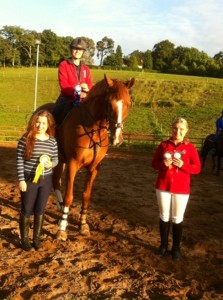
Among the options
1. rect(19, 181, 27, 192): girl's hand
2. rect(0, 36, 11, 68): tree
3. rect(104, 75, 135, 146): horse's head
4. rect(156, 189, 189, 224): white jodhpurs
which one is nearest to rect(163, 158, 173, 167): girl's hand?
rect(156, 189, 189, 224): white jodhpurs

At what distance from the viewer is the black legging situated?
4445 millimetres

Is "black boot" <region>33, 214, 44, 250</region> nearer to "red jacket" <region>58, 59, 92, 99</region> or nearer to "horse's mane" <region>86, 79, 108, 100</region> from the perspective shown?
"horse's mane" <region>86, 79, 108, 100</region>

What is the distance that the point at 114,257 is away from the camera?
4586 millimetres

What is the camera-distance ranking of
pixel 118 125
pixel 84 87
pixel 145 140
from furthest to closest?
pixel 145 140 < pixel 84 87 < pixel 118 125

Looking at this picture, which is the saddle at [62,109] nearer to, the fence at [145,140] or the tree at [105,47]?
the fence at [145,140]

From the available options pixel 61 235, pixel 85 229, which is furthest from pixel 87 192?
pixel 61 235

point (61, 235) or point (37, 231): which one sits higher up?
point (37, 231)

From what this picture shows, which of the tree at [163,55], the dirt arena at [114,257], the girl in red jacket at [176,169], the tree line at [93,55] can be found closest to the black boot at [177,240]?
the girl in red jacket at [176,169]

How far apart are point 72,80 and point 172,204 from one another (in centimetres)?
274

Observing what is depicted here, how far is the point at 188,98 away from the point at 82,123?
34312 millimetres

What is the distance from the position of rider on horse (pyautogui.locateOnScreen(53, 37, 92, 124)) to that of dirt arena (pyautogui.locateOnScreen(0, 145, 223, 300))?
211 centimetres

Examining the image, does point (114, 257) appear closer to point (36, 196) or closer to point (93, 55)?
point (36, 196)

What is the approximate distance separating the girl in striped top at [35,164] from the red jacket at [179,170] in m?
1.56

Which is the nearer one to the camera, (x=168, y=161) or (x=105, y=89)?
(x=168, y=161)
